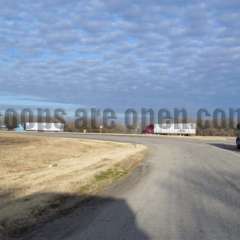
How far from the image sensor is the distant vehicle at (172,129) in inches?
3932

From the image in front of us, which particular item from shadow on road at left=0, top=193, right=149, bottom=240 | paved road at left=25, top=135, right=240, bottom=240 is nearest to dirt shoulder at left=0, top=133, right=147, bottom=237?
shadow on road at left=0, top=193, right=149, bottom=240

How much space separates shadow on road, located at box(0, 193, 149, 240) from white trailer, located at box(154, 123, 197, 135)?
86595mm

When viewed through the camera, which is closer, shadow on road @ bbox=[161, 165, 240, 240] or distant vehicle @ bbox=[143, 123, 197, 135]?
shadow on road @ bbox=[161, 165, 240, 240]

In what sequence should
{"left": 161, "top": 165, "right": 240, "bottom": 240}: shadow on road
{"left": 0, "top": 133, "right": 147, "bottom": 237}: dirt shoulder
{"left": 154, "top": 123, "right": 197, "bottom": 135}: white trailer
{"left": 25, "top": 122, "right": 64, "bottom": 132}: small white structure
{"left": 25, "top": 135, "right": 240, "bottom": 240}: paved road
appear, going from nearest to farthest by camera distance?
{"left": 25, "top": 135, "right": 240, "bottom": 240}: paved road
{"left": 161, "top": 165, "right": 240, "bottom": 240}: shadow on road
{"left": 0, "top": 133, "right": 147, "bottom": 237}: dirt shoulder
{"left": 154, "top": 123, "right": 197, "bottom": 135}: white trailer
{"left": 25, "top": 122, "right": 64, "bottom": 132}: small white structure

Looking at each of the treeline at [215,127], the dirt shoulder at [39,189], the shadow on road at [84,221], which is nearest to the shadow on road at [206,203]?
the shadow on road at [84,221]

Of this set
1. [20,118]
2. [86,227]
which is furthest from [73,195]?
[20,118]

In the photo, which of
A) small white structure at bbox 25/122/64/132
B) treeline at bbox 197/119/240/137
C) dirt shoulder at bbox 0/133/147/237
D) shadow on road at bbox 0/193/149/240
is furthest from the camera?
small white structure at bbox 25/122/64/132

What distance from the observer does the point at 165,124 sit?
340ft

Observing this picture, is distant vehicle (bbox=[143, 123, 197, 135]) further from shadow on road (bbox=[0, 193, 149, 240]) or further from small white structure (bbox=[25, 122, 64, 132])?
shadow on road (bbox=[0, 193, 149, 240])

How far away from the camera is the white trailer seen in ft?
327

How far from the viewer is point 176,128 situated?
334 feet

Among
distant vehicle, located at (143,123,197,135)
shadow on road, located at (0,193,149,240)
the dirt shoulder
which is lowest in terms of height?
shadow on road, located at (0,193,149,240)

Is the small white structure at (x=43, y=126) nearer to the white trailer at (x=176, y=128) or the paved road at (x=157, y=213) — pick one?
the white trailer at (x=176, y=128)

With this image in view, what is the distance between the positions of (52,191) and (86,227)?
15.8 feet
